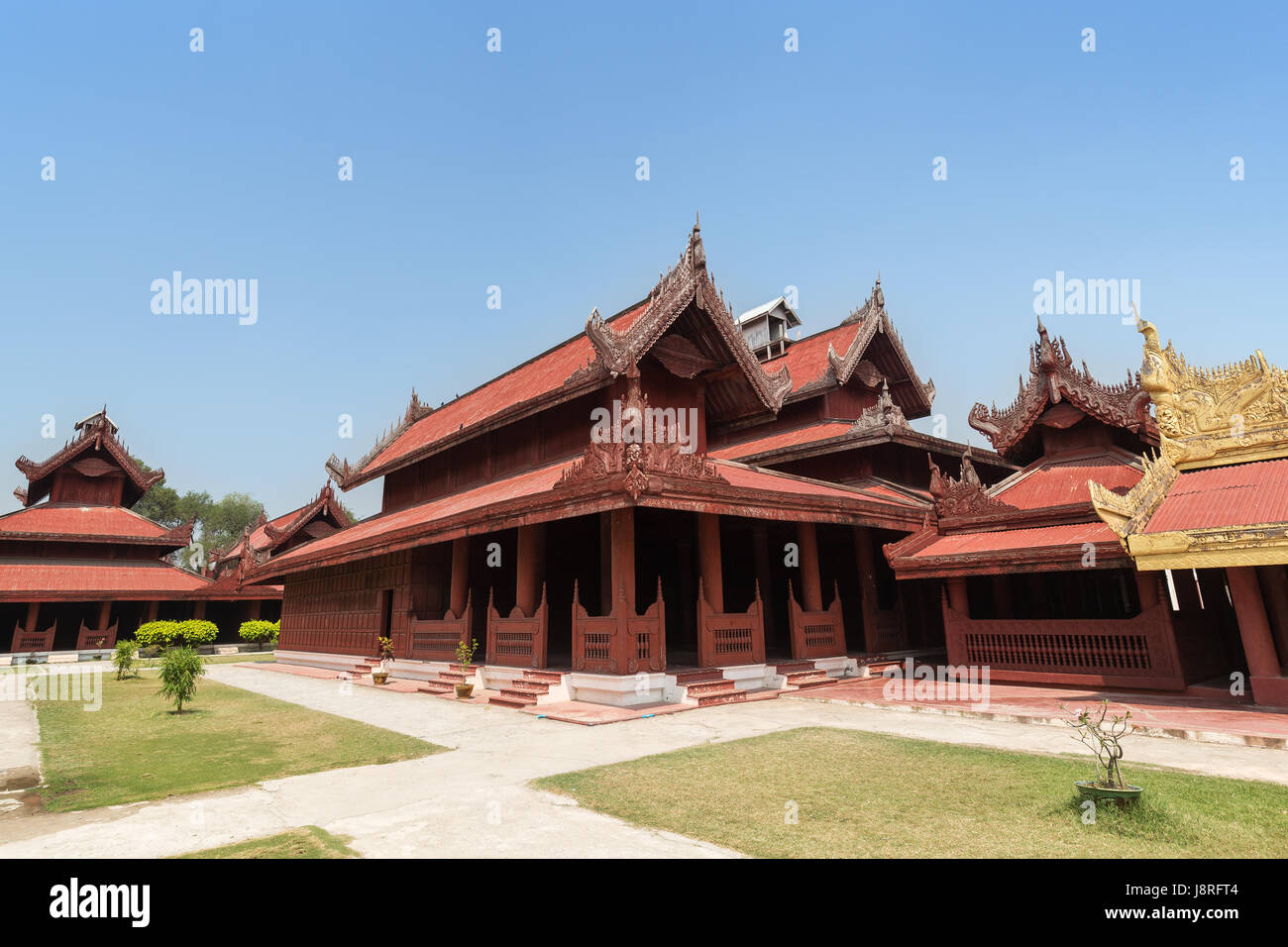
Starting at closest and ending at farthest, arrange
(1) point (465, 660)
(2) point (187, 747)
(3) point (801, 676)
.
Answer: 1. (2) point (187, 747)
2. (3) point (801, 676)
3. (1) point (465, 660)

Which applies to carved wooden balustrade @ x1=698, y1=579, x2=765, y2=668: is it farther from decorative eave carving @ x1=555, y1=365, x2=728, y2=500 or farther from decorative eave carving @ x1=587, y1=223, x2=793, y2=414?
decorative eave carving @ x1=587, y1=223, x2=793, y2=414

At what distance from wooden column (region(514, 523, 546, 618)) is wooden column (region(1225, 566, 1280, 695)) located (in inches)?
429

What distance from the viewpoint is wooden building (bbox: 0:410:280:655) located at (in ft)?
95.2

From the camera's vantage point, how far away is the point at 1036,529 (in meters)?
12.2

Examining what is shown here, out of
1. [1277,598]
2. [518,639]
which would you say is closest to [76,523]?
[518,639]

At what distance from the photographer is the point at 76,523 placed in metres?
32.6

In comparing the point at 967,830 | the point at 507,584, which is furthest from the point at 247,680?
the point at 967,830

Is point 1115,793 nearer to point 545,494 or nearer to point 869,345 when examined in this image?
point 545,494

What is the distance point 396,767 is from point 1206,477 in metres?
12.0

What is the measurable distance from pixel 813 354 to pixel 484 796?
2005 centimetres

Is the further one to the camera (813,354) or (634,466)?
(813,354)

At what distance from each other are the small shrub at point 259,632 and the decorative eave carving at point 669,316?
1133 inches

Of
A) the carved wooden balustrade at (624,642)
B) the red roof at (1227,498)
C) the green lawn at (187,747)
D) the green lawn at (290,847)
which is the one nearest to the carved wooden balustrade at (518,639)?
the carved wooden balustrade at (624,642)
